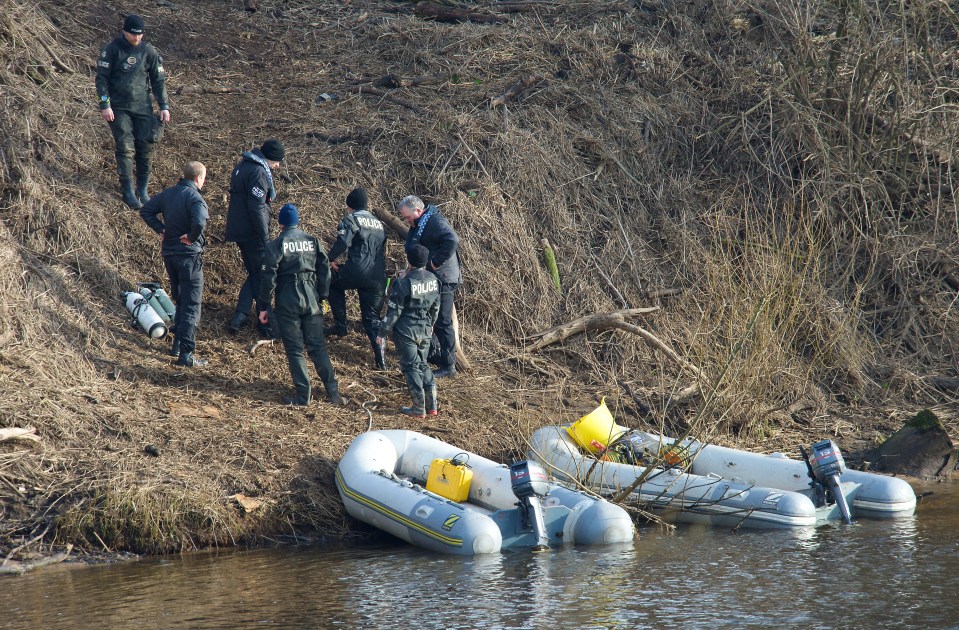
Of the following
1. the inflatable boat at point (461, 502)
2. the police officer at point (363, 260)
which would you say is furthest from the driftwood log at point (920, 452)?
the police officer at point (363, 260)

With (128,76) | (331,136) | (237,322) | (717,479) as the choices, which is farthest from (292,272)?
(331,136)

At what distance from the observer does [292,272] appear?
8.97m

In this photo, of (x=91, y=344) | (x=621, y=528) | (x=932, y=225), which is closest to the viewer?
(x=621, y=528)

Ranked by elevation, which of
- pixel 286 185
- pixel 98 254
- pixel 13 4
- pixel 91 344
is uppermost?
pixel 13 4

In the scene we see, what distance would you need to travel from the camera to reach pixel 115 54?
10383 mm

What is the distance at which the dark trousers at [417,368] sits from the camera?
916cm

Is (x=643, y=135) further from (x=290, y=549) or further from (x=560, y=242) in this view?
(x=290, y=549)

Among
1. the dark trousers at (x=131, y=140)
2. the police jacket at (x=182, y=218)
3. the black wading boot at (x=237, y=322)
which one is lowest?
the black wading boot at (x=237, y=322)

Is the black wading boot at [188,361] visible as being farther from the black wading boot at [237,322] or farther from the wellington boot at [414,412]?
the wellington boot at [414,412]

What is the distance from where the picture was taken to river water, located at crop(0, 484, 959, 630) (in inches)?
231

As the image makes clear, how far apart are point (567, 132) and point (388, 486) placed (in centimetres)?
766

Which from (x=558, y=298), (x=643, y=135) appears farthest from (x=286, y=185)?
(x=643, y=135)

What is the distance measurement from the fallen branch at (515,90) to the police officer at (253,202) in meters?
5.08

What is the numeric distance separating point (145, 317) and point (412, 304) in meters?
2.77
